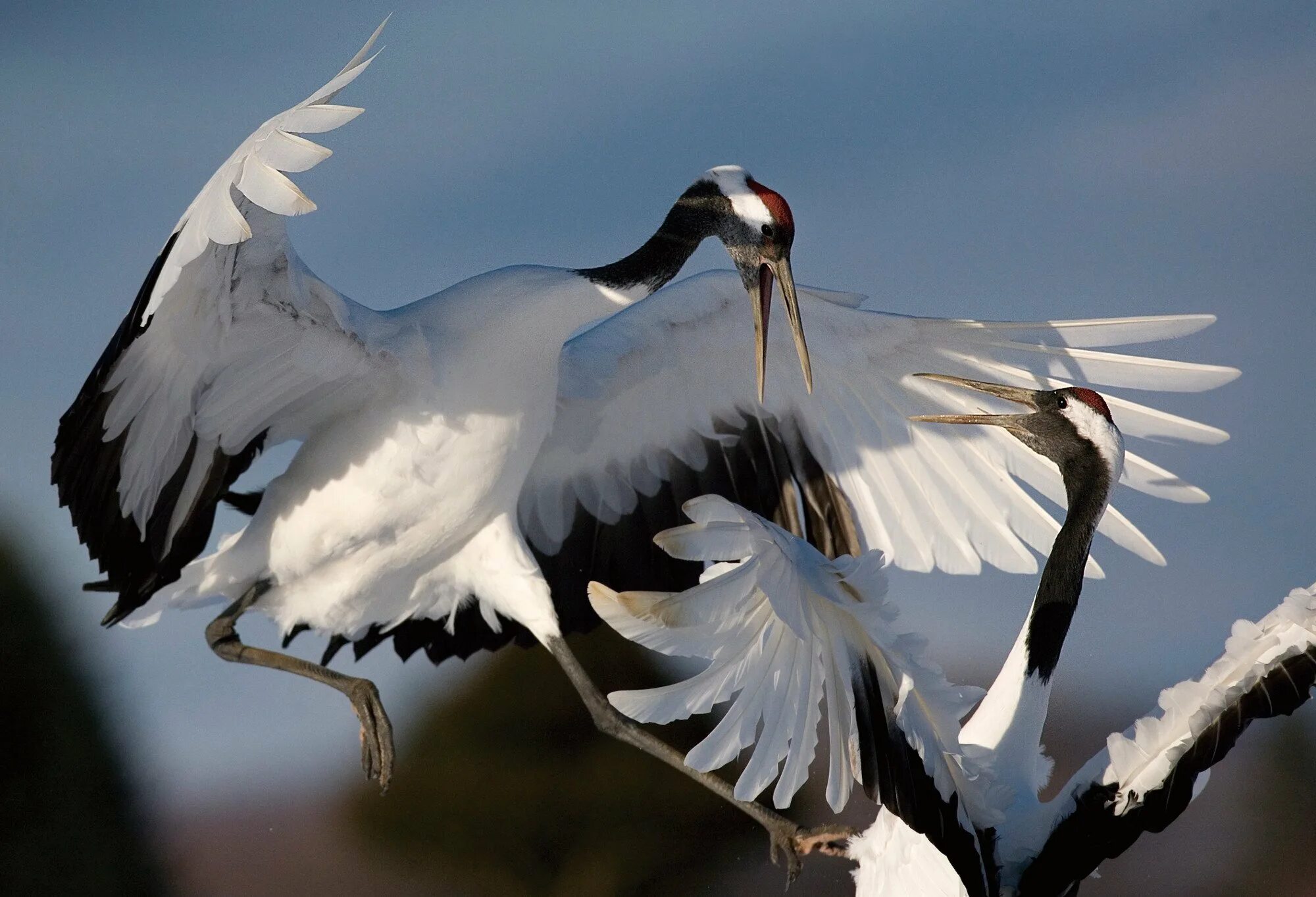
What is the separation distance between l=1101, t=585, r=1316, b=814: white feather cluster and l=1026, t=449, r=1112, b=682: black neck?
1.44 ft

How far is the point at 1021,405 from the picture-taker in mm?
5426

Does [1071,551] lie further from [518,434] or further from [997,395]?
[518,434]

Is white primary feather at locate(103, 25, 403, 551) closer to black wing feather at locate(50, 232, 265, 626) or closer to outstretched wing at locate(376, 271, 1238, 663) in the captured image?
black wing feather at locate(50, 232, 265, 626)

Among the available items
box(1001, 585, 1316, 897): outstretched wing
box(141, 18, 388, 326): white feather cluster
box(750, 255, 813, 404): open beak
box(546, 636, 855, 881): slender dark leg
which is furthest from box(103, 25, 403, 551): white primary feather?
box(1001, 585, 1316, 897): outstretched wing

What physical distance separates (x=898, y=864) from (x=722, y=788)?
1.08 m

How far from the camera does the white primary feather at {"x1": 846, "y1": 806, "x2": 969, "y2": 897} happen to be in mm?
3848

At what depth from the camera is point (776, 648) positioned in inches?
129

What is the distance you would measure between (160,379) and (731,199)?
6.49 feet

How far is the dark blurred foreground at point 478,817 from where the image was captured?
1564 centimetres

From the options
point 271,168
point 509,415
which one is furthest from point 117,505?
point 271,168

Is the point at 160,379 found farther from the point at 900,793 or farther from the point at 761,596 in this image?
the point at 900,793

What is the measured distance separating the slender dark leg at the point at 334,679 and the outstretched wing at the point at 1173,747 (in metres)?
2.26

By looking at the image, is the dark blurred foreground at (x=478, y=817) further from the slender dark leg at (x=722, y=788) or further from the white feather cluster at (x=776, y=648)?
the white feather cluster at (x=776, y=648)

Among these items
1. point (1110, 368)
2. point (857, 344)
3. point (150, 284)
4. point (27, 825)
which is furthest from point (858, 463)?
point (27, 825)
